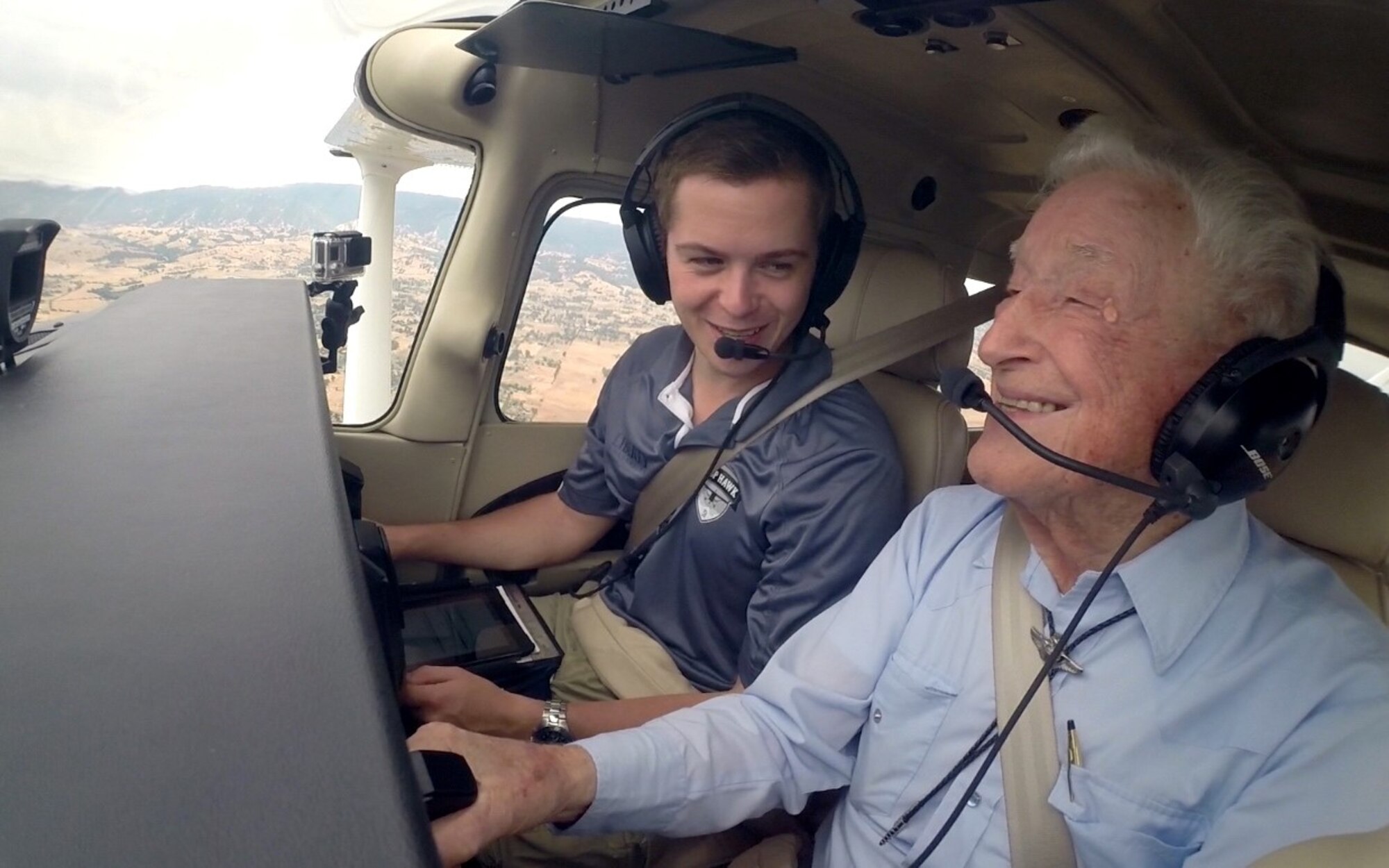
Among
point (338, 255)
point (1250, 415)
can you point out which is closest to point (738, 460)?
point (1250, 415)

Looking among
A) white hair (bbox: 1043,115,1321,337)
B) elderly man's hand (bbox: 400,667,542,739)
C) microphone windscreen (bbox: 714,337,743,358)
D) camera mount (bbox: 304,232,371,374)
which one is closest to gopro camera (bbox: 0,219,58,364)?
camera mount (bbox: 304,232,371,374)

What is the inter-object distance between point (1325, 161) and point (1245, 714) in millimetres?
1126

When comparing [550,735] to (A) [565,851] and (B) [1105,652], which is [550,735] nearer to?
(A) [565,851]

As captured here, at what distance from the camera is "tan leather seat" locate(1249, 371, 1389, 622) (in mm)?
1174

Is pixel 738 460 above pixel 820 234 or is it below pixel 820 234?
below

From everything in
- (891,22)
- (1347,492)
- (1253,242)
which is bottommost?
(1347,492)

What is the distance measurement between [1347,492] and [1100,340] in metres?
0.47

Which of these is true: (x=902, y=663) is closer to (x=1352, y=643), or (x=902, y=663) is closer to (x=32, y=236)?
(x=1352, y=643)

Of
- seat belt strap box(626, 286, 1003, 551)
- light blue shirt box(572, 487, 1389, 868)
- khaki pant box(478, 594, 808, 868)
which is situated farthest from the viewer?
seat belt strap box(626, 286, 1003, 551)

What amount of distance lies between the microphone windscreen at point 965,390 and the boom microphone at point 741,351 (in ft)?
1.58

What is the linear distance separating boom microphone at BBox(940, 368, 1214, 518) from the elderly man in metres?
0.03

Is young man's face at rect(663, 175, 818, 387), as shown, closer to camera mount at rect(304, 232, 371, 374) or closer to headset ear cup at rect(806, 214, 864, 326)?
headset ear cup at rect(806, 214, 864, 326)

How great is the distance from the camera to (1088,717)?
1065 millimetres

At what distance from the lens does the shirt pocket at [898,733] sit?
1.20 meters
